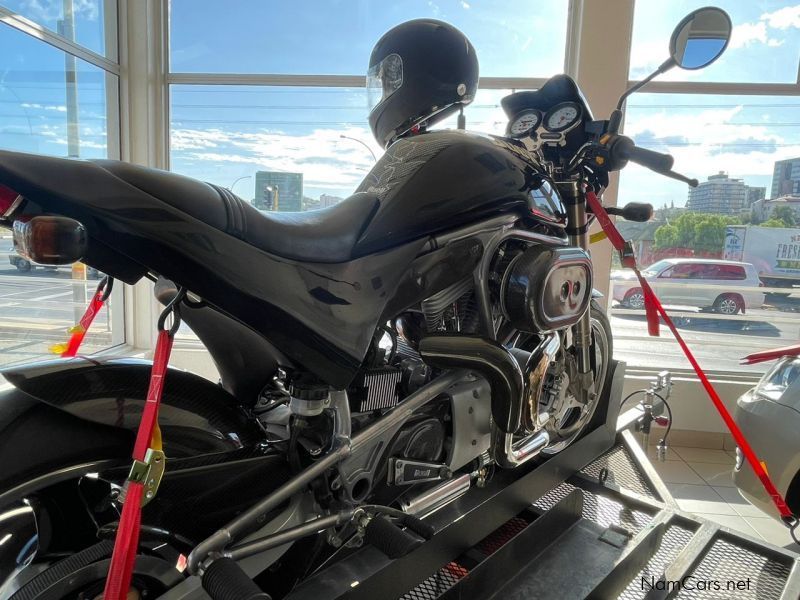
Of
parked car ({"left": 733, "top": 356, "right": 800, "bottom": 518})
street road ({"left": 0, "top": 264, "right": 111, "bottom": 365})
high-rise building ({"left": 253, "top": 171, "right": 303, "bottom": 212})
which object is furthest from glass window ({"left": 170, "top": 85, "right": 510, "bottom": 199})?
parked car ({"left": 733, "top": 356, "right": 800, "bottom": 518})

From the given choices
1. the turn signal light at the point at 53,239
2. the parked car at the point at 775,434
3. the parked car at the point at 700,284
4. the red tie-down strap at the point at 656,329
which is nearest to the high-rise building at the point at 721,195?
the parked car at the point at 700,284

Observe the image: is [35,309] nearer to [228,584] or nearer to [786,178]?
[228,584]

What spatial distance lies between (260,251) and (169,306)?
15 centimetres

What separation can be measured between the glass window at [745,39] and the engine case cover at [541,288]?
2429mm

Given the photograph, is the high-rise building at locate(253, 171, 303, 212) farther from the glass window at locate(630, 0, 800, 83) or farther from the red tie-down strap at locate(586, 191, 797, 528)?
the red tie-down strap at locate(586, 191, 797, 528)

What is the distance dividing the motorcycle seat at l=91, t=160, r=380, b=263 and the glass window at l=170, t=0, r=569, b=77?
262 cm

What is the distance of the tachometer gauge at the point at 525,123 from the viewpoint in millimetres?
1529

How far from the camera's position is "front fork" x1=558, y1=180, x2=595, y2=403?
4.44 feet

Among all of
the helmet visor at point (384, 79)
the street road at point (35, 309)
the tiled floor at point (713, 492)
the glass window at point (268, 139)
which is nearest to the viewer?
the helmet visor at point (384, 79)

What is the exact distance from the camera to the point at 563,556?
125 centimetres

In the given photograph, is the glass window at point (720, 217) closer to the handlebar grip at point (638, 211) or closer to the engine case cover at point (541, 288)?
the handlebar grip at point (638, 211)

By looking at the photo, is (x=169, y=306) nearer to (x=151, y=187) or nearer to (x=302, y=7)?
(x=151, y=187)

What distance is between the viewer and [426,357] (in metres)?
1.02

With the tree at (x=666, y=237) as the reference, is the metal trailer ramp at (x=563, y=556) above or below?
below
